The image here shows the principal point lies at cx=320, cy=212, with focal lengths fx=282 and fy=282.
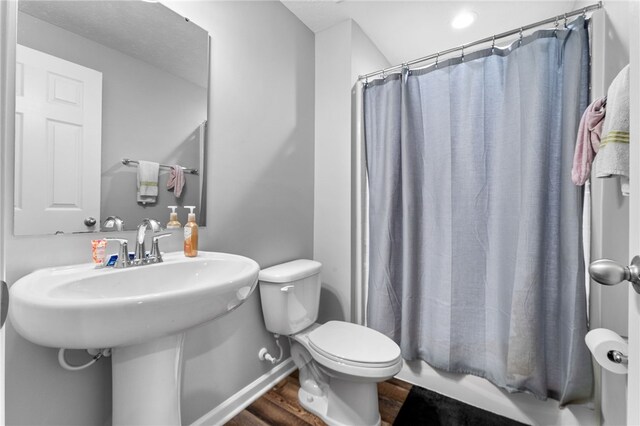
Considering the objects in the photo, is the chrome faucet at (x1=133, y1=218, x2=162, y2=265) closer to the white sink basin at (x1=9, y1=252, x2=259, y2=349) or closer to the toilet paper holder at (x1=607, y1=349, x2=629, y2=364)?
the white sink basin at (x1=9, y1=252, x2=259, y2=349)

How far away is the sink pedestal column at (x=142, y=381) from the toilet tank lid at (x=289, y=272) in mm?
564

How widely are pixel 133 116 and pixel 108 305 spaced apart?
0.79 metres

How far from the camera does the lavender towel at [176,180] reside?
1.21 m

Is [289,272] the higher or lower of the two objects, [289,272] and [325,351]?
the higher

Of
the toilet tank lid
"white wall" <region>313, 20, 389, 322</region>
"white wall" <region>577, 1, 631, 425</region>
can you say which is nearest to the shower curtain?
"white wall" <region>577, 1, 631, 425</region>

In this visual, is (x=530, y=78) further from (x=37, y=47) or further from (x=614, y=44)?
(x=37, y=47)

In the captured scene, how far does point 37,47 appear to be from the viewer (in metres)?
0.87

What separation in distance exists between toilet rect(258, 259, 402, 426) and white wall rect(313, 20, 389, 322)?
10.4 inches

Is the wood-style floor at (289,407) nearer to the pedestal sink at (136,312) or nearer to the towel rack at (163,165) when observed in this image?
the pedestal sink at (136,312)

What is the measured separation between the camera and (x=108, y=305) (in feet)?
2.01

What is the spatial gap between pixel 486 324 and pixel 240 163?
1487 mm

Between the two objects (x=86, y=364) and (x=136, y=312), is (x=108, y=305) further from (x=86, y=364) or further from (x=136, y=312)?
(x=86, y=364)

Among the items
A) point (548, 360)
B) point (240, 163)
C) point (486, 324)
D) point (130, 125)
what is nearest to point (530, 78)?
point (486, 324)

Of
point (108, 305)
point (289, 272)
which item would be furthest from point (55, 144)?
point (289, 272)
